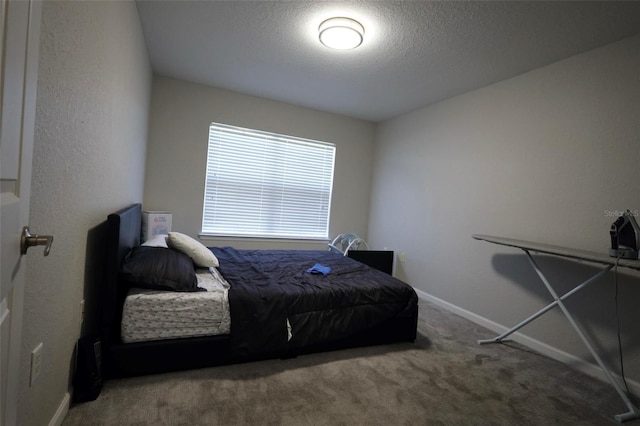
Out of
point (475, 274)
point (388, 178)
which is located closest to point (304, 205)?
point (388, 178)

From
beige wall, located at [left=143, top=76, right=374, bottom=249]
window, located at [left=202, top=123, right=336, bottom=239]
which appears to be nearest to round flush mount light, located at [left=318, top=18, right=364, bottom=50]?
beige wall, located at [left=143, top=76, right=374, bottom=249]

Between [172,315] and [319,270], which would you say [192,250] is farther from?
[319,270]

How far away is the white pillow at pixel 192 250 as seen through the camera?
2506 millimetres

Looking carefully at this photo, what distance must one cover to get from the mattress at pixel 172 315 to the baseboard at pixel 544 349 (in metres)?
2.56

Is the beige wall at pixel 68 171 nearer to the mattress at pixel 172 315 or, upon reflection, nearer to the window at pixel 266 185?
the mattress at pixel 172 315

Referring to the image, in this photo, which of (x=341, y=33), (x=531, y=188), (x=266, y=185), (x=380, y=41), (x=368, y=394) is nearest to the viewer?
(x=368, y=394)

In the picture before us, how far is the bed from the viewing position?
1.80 m

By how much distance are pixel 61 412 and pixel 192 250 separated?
1279 millimetres

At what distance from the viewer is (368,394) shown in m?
1.85

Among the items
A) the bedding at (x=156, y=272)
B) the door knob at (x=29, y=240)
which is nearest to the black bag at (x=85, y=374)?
the bedding at (x=156, y=272)

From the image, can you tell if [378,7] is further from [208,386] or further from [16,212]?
[208,386]

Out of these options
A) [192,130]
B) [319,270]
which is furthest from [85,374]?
[192,130]

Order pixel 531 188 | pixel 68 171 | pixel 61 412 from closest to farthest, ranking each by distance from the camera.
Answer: pixel 68 171, pixel 61 412, pixel 531 188

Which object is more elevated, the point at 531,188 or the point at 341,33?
the point at 341,33
